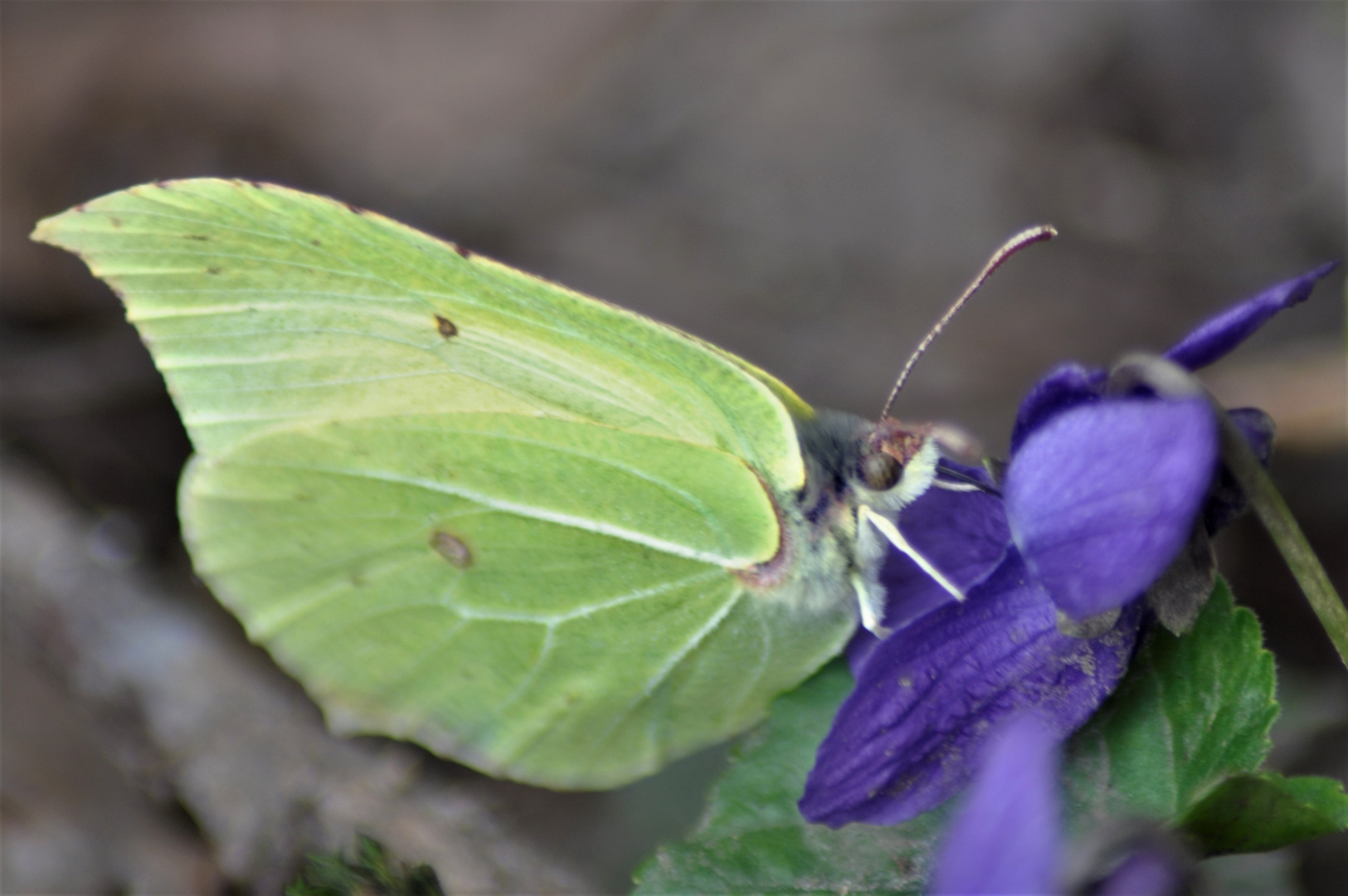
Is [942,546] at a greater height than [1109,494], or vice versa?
[1109,494]

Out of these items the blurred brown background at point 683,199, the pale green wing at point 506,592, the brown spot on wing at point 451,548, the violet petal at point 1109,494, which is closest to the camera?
the violet petal at point 1109,494

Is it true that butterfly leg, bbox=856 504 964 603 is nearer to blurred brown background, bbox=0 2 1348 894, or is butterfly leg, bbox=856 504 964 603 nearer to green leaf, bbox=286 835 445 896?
green leaf, bbox=286 835 445 896

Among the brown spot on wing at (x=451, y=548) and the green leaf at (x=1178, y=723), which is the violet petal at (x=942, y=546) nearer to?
the green leaf at (x=1178, y=723)

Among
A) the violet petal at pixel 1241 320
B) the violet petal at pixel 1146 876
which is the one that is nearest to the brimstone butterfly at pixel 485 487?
the violet petal at pixel 1241 320

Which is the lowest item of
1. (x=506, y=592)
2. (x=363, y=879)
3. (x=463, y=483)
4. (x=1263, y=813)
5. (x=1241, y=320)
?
(x=363, y=879)

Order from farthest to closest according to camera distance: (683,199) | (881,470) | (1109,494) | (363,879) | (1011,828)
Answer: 1. (683,199)
2. (881,470)
3. (363,879)
4. (1109,494)
5. (1011,828)

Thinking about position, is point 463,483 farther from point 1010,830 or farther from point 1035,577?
point 1010,830

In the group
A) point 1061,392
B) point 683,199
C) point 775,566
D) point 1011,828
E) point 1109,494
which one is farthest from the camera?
point 683,199

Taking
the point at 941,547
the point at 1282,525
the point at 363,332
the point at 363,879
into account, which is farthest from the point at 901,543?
the point at 363,332
